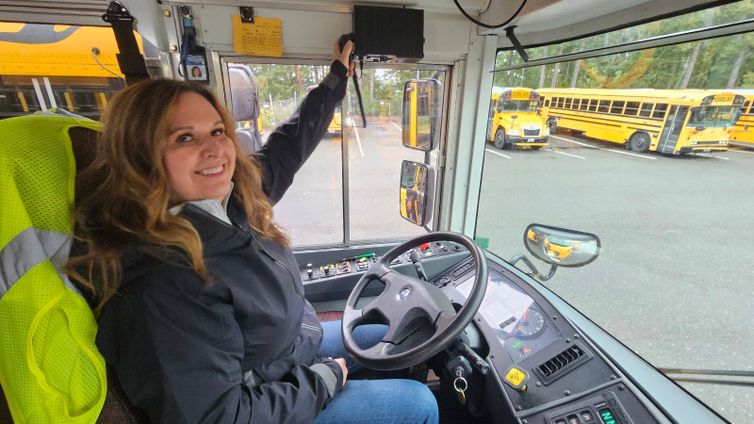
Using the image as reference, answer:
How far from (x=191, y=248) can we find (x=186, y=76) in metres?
1.14

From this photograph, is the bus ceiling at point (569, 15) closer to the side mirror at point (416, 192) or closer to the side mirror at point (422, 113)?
the side mirror at point (422, 113)

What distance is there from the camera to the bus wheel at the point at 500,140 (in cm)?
211

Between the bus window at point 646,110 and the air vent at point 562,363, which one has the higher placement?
the bus window at point 646,110

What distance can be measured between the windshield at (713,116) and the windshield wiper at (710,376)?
0.76 metres

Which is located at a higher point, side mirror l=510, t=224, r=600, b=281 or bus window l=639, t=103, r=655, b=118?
bus window l=639, t=103, r=655, b=118

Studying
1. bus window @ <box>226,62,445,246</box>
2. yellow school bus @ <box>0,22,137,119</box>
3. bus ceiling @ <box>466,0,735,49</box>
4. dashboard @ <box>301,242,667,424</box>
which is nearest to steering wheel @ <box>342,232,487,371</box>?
dashboard @ <box>301,242,667,424</box>

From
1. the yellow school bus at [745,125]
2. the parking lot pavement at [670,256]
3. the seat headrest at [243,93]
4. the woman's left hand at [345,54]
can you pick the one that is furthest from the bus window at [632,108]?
the seat headrest at [243,93]

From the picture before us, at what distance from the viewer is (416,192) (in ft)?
7.32

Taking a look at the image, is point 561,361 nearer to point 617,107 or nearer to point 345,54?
point 617,107

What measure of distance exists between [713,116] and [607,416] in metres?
0.96

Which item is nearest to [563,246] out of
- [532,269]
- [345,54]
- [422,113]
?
[532,269]

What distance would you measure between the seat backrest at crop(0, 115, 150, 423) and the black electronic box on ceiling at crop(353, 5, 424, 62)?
4.21 ft

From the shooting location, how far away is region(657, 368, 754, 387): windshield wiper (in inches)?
38.9

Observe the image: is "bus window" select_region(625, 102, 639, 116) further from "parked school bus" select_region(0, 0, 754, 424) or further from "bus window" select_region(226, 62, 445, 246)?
"bus window" select_region(226, 62, 445, 246)
